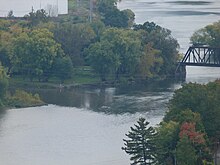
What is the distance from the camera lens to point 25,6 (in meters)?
48.6

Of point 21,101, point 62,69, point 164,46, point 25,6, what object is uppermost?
point 25,6

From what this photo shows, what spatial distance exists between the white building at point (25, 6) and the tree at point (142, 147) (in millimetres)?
23191

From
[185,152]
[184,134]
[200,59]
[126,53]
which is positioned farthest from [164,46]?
[185,152]

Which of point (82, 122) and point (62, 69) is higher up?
point (62, 69)

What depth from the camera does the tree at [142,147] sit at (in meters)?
24.8

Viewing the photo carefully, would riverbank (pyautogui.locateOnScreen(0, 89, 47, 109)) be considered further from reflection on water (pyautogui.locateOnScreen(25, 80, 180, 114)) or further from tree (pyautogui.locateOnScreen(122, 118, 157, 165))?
tree (pyautogui.locateOnScreen(122, 118, 157, 165))

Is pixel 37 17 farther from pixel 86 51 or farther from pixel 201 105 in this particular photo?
pixel 201 105

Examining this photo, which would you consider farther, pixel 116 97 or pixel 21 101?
pixel 116 97

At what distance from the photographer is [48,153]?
27281 millimetres

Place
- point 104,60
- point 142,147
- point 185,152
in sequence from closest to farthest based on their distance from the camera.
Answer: point 185,152, point 142,147, point 104,60

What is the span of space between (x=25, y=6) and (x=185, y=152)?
25.6 meters

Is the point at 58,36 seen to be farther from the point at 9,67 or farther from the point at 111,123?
the point at 111,123

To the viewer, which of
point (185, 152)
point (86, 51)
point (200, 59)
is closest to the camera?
point (185, 152)

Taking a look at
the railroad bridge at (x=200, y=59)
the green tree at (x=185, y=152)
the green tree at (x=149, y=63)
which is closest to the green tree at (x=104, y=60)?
the green tree at (x=149, y=63)
